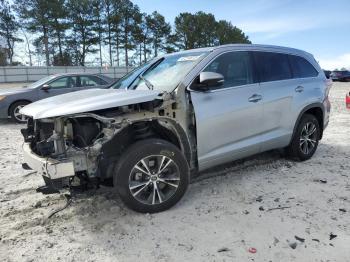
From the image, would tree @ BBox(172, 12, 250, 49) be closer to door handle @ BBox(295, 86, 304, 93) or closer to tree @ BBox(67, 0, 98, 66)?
tree @ BBox(67, 0, 98, 66)

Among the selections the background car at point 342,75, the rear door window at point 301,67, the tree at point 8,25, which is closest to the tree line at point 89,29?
the tree at point 8,25

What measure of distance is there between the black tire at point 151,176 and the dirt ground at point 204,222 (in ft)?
0.47

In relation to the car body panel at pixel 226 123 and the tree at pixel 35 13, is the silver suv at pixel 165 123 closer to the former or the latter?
the car body panel at pixel 226 123

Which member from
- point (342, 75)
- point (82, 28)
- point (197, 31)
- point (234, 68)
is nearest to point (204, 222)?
point (234, 68)

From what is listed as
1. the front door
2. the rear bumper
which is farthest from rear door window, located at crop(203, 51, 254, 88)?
the front door

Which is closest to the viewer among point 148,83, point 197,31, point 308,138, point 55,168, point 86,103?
point 55,168

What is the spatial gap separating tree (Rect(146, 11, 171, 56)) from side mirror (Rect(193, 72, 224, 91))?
4913 centimetres

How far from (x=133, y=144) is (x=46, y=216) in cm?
126

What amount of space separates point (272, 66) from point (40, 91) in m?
7.79

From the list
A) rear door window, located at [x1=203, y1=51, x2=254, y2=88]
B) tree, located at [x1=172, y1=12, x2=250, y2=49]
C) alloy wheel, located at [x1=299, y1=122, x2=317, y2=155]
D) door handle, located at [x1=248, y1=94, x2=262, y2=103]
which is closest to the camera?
rear door window, located at [x1=203, y1=51, x2=254, y2=88]

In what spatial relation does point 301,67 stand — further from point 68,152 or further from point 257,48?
point 68,152

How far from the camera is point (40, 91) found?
11141 mm

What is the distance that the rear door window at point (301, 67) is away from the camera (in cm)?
589

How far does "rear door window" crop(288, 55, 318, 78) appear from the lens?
5895mm
